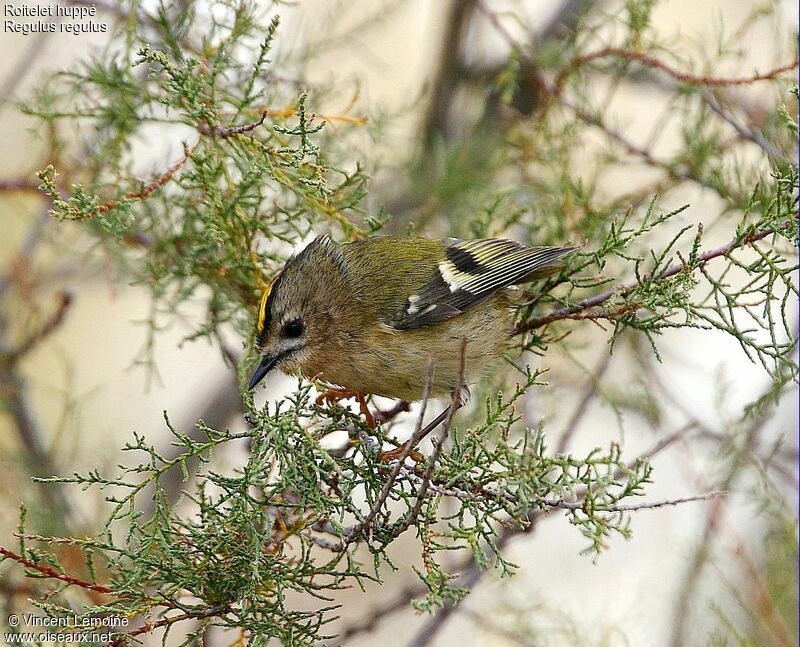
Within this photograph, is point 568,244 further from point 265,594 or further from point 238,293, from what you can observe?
point 265,594

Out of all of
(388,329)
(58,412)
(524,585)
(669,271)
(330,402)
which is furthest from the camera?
(58,412)

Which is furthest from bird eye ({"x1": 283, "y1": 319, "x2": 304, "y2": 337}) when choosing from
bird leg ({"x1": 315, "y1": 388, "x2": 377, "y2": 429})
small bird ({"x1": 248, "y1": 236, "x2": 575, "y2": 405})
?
bird leg ({"x1": 315, "y1": 388, "x2": 377, "y2": 429})

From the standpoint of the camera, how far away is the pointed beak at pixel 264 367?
6.17 feet

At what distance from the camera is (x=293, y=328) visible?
79.4 inches

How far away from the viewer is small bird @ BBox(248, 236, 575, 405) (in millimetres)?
1940

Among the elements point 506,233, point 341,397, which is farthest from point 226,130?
point 506,233

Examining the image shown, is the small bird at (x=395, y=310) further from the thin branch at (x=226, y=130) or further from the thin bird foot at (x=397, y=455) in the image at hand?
the thin branch at (x=226, y=130)

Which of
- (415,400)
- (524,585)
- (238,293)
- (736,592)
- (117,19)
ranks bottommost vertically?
(736,592)

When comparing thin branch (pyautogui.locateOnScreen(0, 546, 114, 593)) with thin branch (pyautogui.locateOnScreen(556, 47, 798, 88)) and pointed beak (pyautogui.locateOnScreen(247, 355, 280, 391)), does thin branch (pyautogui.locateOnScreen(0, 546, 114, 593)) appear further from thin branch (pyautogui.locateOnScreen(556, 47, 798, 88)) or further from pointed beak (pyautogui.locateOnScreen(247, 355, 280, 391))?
thin branch (pyautogui.locateOnScreen(556, 47, 798, 88))

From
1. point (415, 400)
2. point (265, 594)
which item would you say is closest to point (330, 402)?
point (415, 400)

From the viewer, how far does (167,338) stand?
Result: 488 cm

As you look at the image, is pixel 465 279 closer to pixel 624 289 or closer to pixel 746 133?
pixel 624 289

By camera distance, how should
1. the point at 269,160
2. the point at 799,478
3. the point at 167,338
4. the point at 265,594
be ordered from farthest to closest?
the point at 167,338 < the point at 799,478 < the point at 269,160 < the point at 265,594

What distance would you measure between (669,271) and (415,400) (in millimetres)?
631
